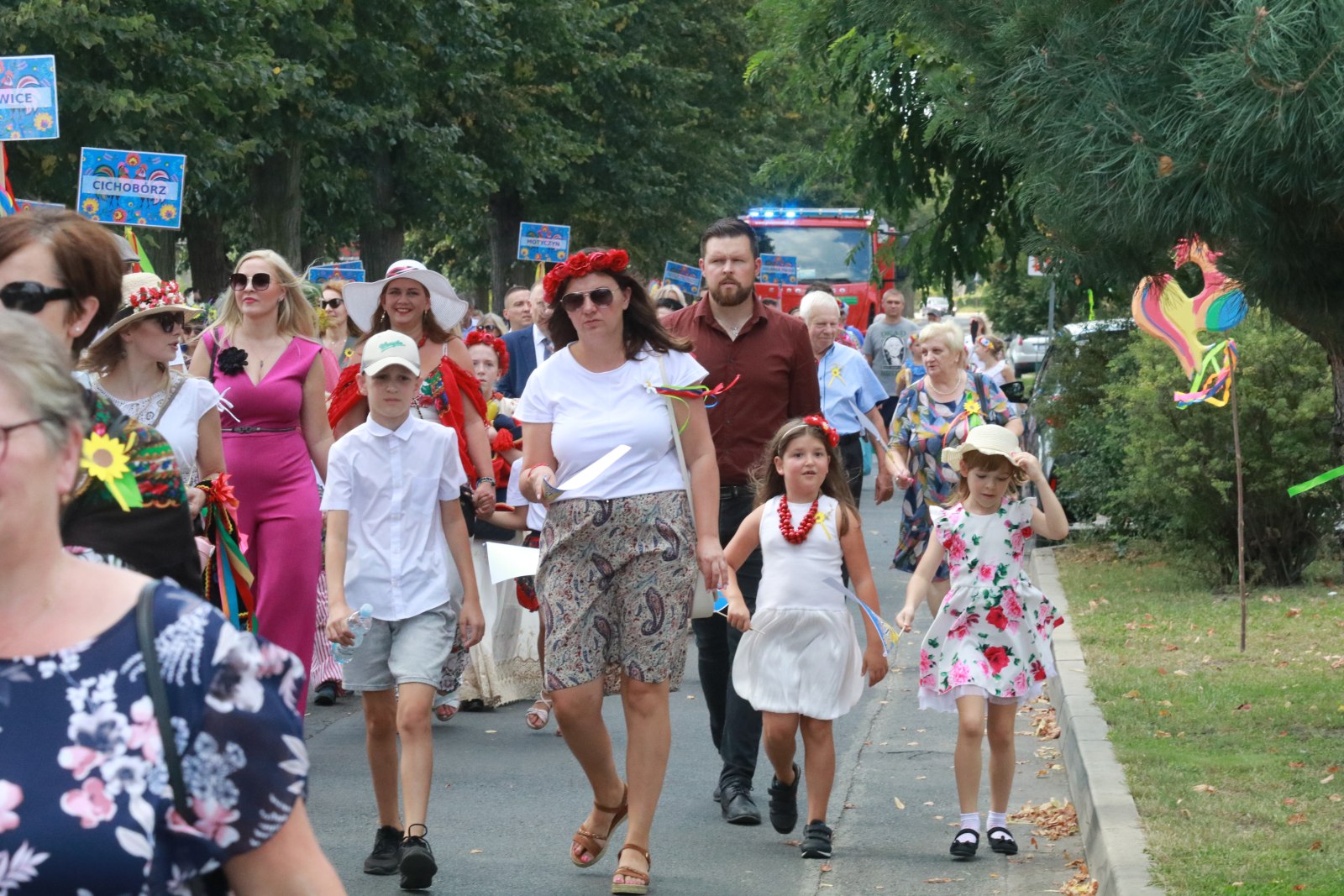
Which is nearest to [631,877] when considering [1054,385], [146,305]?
[146,305]

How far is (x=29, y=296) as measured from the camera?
345 centimetres

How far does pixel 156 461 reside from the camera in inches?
131

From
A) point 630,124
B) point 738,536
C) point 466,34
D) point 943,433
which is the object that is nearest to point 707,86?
point 630,124

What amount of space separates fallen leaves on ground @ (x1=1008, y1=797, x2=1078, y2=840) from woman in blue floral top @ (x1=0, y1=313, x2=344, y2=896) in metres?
5.14

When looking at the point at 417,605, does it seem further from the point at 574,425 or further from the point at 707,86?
the point at 707,86

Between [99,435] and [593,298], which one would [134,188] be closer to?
[593,298]

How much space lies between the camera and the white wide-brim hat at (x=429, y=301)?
25.4 feet

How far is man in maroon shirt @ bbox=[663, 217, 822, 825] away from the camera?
23.0 ft

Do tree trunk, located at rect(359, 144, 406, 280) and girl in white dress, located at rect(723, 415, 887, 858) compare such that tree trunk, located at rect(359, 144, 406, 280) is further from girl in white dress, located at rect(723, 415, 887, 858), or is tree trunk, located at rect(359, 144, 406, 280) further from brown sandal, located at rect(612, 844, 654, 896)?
brown sandal, located at rect(612, 844, 654, 896)

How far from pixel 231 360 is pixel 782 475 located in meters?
2.07

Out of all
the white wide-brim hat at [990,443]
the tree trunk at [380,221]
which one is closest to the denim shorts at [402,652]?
the white wide-brim hat at [990,443]

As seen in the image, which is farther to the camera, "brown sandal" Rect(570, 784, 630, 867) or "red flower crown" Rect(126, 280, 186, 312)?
"brown sandal" Rect(570, 784, 630, 867)

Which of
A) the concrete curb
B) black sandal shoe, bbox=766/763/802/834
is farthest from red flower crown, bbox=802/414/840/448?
the concrete curb

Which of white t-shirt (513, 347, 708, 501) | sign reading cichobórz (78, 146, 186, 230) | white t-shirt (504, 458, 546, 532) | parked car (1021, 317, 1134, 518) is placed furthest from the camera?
parked car (1021, 317, 1134, 518)
